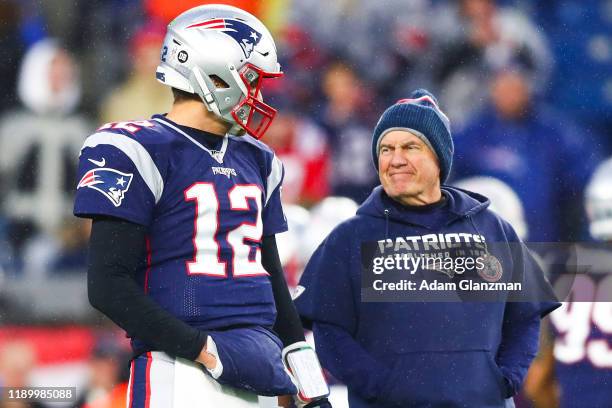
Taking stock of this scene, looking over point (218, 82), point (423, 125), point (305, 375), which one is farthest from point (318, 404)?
point (423, 125)

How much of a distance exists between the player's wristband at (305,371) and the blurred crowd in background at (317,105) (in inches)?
82.8

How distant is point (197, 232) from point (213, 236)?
34mm

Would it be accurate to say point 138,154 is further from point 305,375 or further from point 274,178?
point 305,375

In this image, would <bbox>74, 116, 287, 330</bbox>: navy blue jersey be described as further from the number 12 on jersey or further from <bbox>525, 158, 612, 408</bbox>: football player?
<bbox>525, 158, 612, 408</bbox>: football player

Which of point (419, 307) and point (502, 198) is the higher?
point (502, 198)

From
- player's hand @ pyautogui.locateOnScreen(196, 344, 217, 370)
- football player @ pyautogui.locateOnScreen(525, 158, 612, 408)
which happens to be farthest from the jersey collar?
football player @ pyautogui.locateOnScreen(525, 158, 612, 408)

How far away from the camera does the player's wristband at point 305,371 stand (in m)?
2.17

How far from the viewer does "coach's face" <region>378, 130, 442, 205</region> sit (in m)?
2.70

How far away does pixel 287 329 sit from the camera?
7.34ft

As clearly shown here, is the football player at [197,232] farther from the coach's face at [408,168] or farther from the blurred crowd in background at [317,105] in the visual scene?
the blurred crowd in background at [317,105]

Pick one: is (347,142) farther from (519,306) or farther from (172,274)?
(172,274)

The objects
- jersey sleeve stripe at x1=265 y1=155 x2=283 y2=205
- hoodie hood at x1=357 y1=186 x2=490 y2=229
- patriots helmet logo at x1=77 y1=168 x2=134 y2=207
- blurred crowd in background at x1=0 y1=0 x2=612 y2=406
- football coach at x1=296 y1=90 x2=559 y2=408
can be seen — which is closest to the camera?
patriots helmet logo at x1=77 y1=168 x2=134 y2=207

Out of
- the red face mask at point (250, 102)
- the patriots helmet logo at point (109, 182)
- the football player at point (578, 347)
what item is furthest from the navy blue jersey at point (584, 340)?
the patriots helmet logo at point (109, 182)

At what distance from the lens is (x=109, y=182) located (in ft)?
6.29
